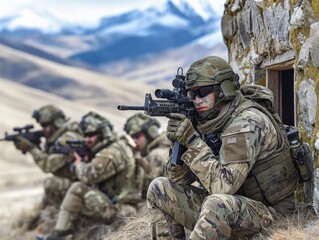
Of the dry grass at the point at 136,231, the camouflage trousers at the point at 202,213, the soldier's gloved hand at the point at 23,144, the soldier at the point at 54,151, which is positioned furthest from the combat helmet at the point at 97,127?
the camouflage trousers at the point at 202,213

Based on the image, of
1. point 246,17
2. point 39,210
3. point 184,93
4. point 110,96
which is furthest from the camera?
point 110,96

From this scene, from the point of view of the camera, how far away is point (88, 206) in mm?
8570

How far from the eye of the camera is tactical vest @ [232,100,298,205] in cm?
457

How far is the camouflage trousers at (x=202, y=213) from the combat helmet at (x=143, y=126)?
168 inches

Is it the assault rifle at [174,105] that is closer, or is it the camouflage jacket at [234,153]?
Answer: the camouflage jacket at [234,153]

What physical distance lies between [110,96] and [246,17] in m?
54.6

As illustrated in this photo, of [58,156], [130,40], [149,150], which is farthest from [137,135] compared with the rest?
[130,40]

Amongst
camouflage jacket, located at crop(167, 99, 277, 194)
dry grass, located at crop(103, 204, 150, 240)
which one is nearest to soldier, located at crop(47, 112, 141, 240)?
dry grass, located at crop(103, 204, 150, 240)

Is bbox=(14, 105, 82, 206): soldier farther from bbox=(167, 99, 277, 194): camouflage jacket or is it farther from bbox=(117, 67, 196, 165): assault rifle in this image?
bbox=(167, 99, 277, 194): camouflage jacket

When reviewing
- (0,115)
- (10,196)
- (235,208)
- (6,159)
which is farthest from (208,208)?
(0,115)

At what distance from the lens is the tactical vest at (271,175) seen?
457 cm

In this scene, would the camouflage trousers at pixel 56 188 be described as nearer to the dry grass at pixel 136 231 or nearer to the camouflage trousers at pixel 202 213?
the dry grass at pixel 136 231

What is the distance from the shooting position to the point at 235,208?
14.1 ft

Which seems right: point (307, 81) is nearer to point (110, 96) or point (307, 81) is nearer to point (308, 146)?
A: point (308, 146)
